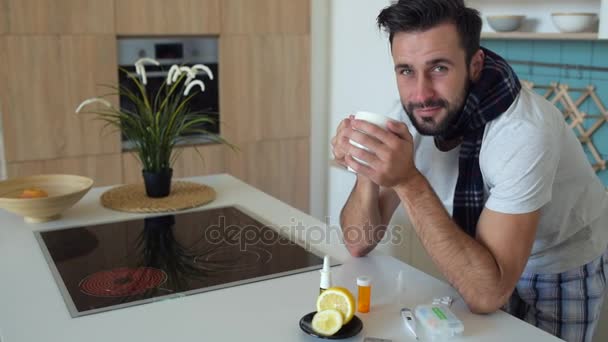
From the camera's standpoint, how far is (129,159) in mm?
3467

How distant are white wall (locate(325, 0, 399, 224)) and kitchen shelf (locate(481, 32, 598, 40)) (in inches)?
30.7

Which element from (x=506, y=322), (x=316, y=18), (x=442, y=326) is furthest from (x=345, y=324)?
(x=316, y=18)

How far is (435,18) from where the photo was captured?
4.93 feet

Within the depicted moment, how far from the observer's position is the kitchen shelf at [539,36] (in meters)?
2.33

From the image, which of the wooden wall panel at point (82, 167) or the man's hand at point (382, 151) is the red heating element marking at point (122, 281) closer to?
the man's hand at point (382, 151)

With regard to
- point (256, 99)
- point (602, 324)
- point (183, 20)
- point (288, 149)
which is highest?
point (183, 20)

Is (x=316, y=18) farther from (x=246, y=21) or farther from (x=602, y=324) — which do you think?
(x=602, y=324)

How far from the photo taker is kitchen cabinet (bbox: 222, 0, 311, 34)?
362cm

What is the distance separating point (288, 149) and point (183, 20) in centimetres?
98

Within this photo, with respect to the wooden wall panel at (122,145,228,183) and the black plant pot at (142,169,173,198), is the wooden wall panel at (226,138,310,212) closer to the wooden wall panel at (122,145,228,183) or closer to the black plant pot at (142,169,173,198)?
the wooden wall panel at (122,145,228,183)

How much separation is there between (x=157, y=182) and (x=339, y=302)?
104 cm

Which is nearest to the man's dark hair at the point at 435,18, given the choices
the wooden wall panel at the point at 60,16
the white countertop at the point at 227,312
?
the white countertop at the point at 227,312

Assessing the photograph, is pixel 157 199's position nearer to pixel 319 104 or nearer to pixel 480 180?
pixel 480 180

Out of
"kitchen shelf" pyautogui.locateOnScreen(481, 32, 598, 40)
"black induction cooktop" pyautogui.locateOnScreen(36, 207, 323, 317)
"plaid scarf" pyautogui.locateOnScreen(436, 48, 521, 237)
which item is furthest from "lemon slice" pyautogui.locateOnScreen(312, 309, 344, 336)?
"kitchen shelf" pyautogui.locateOnScreen(481, 32, 598, 40)
